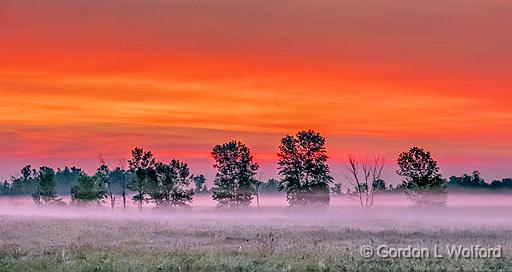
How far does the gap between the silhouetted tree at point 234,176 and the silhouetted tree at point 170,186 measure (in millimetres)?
4757

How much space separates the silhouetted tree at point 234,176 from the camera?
9906 centimetres

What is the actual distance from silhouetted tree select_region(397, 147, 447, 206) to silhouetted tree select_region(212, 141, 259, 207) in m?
20.1

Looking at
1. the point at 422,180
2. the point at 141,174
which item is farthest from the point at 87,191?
the point at 422,180

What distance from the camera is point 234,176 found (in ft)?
331

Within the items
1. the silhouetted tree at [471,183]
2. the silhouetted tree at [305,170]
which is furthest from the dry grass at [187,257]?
the silhouetted tree at [471,183]

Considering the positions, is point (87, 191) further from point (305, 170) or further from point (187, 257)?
point (187, 257)

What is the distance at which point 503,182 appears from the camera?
160 metres

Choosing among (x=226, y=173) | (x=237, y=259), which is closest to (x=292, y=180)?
(x=226, y=173)

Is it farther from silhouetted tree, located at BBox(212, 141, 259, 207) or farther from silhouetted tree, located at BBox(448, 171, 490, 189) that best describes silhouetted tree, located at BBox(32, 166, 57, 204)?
silhouetted tree, located at BBox(448, 171, 490, 189)

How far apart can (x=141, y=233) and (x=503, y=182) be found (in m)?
130

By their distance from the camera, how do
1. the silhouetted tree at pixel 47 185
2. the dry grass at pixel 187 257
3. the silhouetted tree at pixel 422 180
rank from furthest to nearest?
the silhouetted tree at pixel 47 185 < the silhouetted tree at pixel 422 180 < the dry grass at pixel 187 257

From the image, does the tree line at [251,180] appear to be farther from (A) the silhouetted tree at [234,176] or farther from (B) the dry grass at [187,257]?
(B) the dry grass at [187,257]

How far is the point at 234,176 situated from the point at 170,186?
365 inches

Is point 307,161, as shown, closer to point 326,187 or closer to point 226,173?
point 326,187
